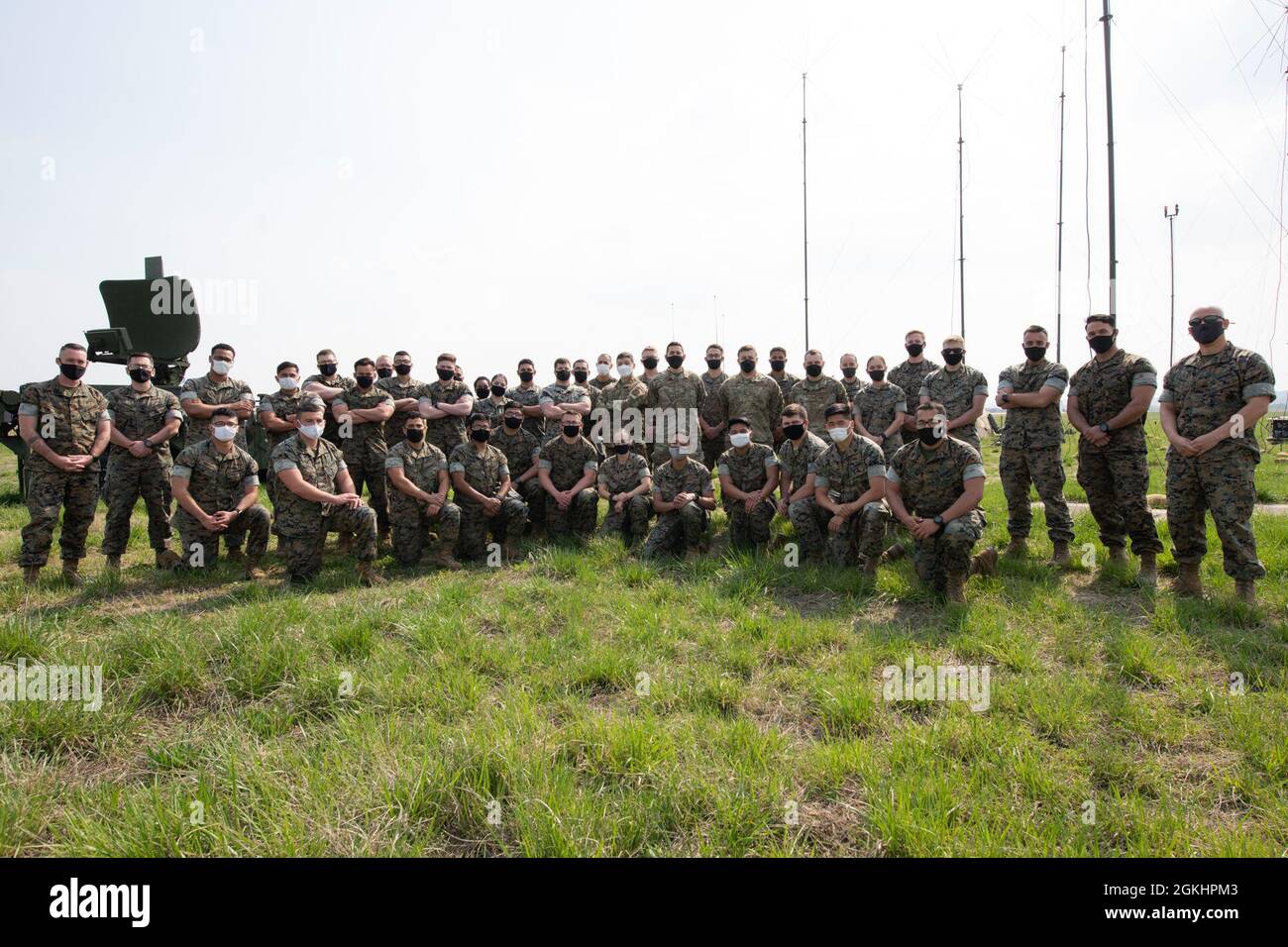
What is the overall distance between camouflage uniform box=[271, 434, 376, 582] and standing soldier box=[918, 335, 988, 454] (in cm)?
595

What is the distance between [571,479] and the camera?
28.2ft

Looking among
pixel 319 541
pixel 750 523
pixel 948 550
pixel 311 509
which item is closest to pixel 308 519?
pixel 311 509

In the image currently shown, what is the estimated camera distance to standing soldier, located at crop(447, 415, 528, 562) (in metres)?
7.84

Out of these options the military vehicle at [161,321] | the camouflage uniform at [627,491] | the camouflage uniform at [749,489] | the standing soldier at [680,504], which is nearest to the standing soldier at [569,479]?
the camouflage uniform at [627,491]

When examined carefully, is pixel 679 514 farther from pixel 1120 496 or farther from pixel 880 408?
pixel 1120 496

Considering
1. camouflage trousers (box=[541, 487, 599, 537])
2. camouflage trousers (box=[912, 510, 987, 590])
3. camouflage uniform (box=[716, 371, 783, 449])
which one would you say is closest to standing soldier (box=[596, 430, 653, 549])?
camouflage trousers (box=[541, 487, 599, 537])

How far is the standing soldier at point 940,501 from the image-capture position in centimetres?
566

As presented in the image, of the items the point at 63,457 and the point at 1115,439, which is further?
the point at 63,457

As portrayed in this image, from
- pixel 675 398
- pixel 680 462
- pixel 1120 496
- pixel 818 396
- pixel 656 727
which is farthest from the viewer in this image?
pixel 675 398

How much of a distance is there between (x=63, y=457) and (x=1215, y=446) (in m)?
10.1

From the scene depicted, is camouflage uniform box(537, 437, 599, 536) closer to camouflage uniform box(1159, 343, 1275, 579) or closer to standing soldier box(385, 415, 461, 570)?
standing soldier box(385, 415, 461, 570)

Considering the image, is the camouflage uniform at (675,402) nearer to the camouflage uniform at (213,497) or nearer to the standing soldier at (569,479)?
the standing soldier at (569,479)
